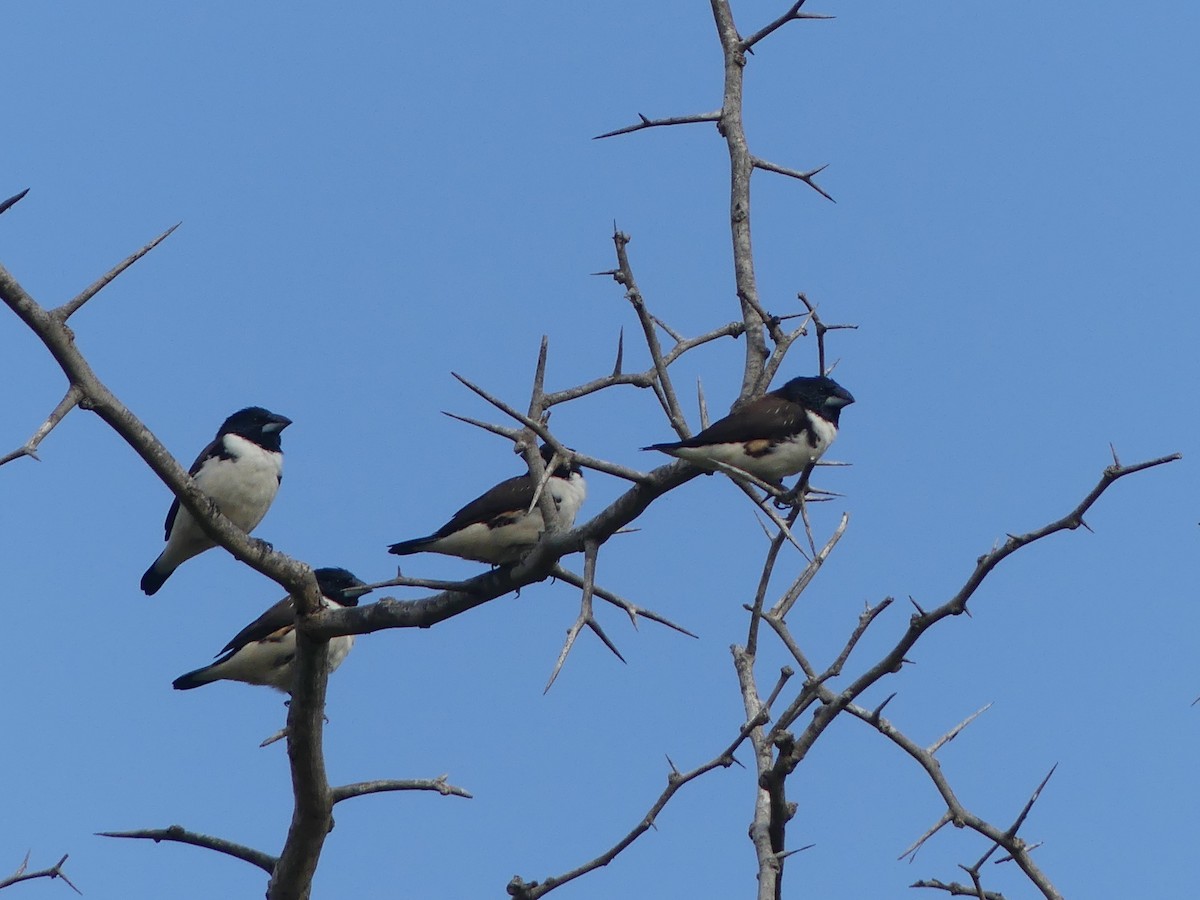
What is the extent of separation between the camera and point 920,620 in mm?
5133

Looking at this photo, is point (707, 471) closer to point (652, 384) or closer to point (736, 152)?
point (652, 384)

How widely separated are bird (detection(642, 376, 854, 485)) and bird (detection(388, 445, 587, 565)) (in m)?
1.59

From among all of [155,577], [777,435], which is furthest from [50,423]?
[155,577]

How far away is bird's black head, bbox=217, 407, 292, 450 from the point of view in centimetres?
1112

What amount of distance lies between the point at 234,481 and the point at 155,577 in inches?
38.1

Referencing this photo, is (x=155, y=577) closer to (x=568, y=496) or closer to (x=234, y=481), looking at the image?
(x=234, y=481)

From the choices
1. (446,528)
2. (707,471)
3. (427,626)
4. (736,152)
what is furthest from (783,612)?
(446,528)

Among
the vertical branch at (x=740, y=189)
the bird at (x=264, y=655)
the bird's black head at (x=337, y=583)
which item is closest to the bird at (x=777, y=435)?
the vertical branch at (x=740, y=189)

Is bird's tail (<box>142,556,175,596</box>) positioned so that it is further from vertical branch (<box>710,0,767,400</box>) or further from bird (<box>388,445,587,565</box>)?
vertical branch (<box>710,0,767,400</box>)

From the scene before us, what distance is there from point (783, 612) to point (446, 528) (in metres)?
4.56

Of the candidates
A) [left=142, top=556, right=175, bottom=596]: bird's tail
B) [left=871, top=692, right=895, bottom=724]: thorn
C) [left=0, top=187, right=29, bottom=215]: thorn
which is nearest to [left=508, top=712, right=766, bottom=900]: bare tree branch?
[left=871, top=692, right=895, bottom=724]: thorn

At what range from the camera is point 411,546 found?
1038cm

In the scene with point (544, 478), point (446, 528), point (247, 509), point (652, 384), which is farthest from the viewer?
point (247, 509)

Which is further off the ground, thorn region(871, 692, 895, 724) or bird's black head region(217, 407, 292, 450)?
bird's black head region(217, 407, 292, 450)
